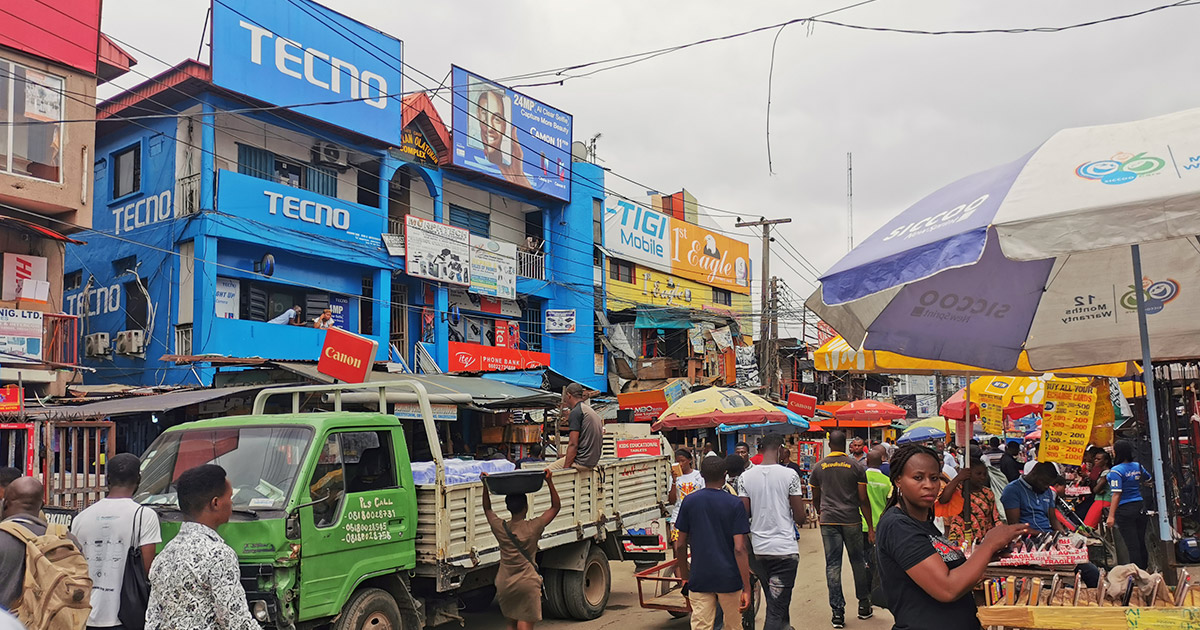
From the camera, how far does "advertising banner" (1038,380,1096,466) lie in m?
8.85

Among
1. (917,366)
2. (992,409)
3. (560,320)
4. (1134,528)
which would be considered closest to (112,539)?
(917,366)

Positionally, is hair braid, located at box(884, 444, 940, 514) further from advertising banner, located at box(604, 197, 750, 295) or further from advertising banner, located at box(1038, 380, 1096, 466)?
advertising banner, located at box(604, 197, 750, 295)

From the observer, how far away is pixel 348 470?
6.91 meters

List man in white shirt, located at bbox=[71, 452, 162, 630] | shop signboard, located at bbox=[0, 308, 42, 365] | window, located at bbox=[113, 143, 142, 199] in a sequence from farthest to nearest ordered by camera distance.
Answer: window, located at bbox=[113, 143, 142, 199]
shop signboard, located at bbox=[0, 308, 42, 365]
man in white shirt, located at bbox=[71, 452, 162, 630]

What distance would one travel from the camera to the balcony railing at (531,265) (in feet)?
94.7

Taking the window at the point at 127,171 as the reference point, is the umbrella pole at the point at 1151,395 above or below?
below

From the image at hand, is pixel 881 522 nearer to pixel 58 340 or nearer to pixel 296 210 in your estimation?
pixel 58 340

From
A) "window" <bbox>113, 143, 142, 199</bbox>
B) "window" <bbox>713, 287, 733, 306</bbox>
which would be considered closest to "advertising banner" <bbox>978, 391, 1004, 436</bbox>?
"window" <bbox>113, 143, 142, 199</bbox>

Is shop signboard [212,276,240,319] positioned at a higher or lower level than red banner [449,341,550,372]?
higher

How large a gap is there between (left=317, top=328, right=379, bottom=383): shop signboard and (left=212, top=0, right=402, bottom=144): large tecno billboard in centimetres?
994

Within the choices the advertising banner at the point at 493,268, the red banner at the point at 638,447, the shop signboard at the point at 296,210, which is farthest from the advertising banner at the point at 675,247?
the red banner at the point at 638,447

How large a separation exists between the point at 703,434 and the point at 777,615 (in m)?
26.7

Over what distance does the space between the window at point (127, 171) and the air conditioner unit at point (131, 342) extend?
12.1 feet

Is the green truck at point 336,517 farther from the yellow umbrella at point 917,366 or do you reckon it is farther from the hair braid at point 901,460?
the hair braid at point 901,460
